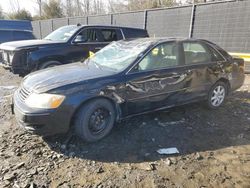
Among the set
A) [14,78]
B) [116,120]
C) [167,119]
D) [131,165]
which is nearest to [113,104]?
[116,120]

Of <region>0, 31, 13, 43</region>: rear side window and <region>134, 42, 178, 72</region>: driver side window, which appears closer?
<region>134, 42, 178, 72</region>: driver side window

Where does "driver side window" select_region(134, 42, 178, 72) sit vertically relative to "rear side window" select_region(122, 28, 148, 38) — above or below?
below

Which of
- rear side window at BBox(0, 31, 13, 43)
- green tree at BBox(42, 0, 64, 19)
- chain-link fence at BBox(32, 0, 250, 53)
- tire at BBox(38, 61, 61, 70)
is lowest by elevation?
tire at BBox(38, 61, 61, 70)

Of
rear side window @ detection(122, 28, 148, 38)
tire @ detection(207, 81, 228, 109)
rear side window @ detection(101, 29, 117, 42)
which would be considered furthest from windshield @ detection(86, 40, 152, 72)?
rear side window @ detection(122, 28, 148, 38)

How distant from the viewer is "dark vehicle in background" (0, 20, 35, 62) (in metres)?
16.2

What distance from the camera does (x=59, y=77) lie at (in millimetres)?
3791

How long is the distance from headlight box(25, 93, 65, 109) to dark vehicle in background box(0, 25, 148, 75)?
3533 mm

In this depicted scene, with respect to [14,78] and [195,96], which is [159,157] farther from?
[14,78]

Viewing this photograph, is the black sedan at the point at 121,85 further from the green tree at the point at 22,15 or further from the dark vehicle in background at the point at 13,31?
the green tree at the point at 22,15

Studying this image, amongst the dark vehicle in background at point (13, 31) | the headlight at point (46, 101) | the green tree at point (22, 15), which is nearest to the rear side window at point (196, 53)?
the headlight at point (46, 101)

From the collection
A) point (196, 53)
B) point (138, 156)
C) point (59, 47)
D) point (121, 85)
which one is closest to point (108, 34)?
point (59, 47)

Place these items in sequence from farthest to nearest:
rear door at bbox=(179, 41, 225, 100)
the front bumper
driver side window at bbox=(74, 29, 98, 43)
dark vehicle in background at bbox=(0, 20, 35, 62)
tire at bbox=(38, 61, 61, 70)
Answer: dark vehicle in background at bbox=(0, 20, 35, 62) < driver side window at bbox=(74, 29, 98, 43) < tire at bbox=(38, 61, 61, 70) < rear door at bbox=(179, 41, 225, 100) < the front bumper

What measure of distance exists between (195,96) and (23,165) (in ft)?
10.9

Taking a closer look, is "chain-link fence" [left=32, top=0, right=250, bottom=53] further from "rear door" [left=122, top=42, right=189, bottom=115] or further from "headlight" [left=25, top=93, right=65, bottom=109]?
"headlight" [left=25, top=93, right=65, bottom=109]
